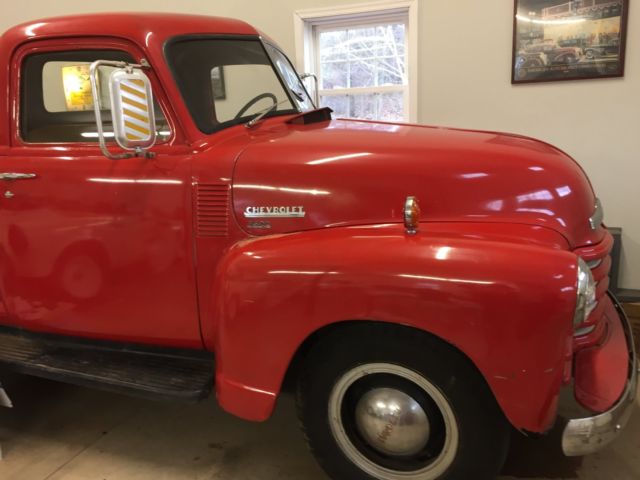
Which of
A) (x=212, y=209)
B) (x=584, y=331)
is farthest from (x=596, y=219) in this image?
(x=212, y=209)

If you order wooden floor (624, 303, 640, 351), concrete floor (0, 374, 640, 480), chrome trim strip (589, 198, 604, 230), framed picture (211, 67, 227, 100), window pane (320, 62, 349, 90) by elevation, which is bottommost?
concrete floor (0, 374, 640, 480)

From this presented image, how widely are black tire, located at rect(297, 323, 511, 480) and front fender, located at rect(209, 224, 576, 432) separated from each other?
11 cm

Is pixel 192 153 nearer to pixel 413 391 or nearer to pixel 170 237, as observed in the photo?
pixel 170 237

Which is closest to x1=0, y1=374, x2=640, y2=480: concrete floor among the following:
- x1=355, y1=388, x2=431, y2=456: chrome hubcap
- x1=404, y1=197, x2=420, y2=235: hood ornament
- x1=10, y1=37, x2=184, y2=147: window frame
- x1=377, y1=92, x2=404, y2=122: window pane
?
x1=355, y1=388, x2=431, y2=456: chrome hubcap

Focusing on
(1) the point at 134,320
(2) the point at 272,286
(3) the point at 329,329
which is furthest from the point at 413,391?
(1) the point at 134,320

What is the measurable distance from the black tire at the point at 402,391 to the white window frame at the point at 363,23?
272 cm

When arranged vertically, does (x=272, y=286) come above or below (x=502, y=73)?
below

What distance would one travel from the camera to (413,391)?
5.64 ft

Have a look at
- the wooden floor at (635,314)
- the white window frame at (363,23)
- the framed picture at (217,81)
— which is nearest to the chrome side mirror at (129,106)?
the framed picture at (217,81)

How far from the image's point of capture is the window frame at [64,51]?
2010 millimetres

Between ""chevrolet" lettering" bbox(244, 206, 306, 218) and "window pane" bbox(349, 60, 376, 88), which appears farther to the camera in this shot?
"window pane" bbox(349, 60, 376, 88)

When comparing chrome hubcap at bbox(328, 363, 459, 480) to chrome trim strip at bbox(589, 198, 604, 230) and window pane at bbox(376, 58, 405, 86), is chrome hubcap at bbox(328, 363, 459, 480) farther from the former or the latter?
window pane at bbox(376, 58, 405, 86)

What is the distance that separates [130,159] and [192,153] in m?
0.27

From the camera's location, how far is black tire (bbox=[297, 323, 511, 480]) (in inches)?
63.9
